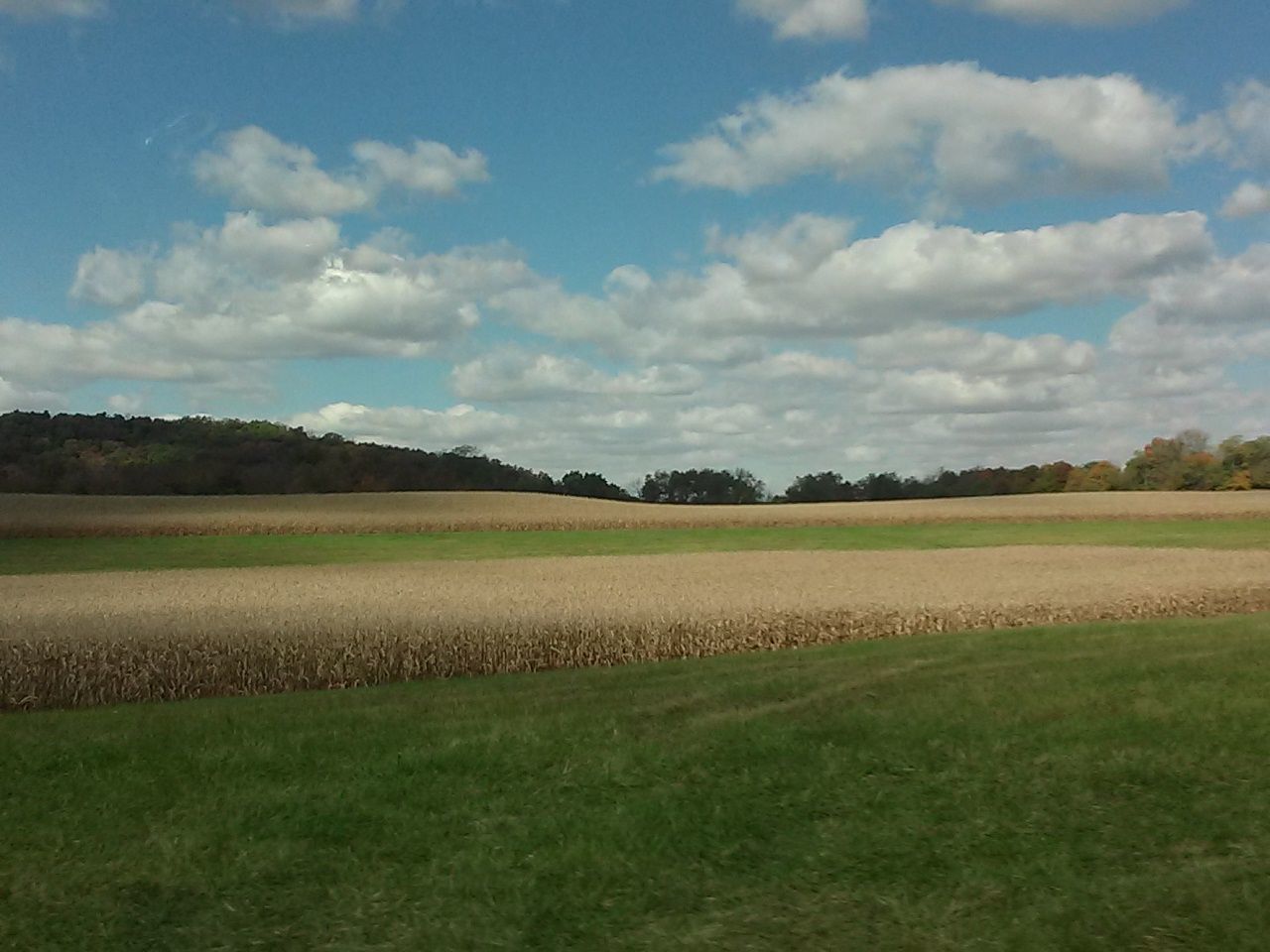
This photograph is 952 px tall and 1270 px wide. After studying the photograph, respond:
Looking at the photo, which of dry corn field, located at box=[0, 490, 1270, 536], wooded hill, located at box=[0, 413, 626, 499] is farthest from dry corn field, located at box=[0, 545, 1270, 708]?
wooded hill, located at box=[0, 413, 626, 499]

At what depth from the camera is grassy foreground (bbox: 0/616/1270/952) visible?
22.4ft

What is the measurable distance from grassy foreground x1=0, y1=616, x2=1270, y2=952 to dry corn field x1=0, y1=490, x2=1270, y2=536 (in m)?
35.0

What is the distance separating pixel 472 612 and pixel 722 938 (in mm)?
11117

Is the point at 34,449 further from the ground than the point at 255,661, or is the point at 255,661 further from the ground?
the point at 34,449

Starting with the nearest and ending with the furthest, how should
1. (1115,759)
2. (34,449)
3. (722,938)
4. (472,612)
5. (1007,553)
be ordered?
(722,938)
(1115,759)
(472,612)
(1007,553)
(34,449)

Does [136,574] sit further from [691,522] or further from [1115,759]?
[691,522]

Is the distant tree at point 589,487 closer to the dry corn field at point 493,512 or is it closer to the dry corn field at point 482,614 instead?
the dry corn field at point 493,512

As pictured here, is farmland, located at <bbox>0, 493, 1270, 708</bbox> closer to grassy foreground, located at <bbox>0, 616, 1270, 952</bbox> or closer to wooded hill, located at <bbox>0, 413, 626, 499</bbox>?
grassy foreground, located at <bbox>0, 616, 1270, 952</bbox>

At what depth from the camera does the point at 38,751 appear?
1042 centimetres

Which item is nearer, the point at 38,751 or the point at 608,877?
the point at 608,877

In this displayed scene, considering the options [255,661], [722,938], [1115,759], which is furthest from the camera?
[255,661]

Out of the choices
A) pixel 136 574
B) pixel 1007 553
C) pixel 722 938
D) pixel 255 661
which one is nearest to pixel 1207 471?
pixel 1007 553

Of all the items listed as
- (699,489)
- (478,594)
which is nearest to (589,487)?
(699,489)

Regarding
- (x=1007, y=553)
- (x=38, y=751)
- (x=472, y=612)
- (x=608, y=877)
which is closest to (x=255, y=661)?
(x=472, y=612)
